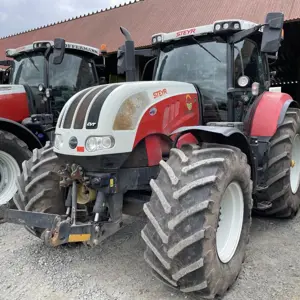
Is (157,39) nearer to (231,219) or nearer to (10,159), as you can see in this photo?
(231,219)

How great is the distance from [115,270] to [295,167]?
2.80 m

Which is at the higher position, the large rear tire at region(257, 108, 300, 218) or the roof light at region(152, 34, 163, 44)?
Answer: the roof light at region(152, 34, 163, 44)

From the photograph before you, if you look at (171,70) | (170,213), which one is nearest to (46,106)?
(171,70)

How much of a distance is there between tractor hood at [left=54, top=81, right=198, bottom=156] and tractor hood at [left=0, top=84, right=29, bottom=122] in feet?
8.95

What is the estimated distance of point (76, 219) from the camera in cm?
303

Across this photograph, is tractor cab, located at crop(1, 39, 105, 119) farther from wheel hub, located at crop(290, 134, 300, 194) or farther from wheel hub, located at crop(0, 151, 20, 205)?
wheel hub, located at crop(290, 134, 300, 194)

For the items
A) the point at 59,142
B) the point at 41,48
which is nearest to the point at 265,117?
the point at 59,142

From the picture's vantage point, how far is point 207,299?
2670 mm

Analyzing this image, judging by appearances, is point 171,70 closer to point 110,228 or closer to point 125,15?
point 110,228

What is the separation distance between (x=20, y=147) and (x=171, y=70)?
7.90ft

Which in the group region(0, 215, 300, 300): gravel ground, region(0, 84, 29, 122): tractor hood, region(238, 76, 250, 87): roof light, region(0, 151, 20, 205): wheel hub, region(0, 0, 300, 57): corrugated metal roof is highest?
region(0, 0, 300, 57): corrugated metal roof

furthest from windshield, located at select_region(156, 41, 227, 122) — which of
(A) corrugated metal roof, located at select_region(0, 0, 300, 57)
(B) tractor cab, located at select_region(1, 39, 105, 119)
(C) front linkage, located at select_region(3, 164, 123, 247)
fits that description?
(A) corrugated metal roof, located at select_region(0, 0, 300, 57)

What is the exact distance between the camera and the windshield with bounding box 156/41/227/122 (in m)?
3.73

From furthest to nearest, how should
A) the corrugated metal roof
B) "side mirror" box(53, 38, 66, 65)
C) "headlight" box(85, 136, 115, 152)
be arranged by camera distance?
the corrugated metal roof
"side mirror" box(53, 38, 66, 65)
"headlight" box(85, 136, 115, 152)
